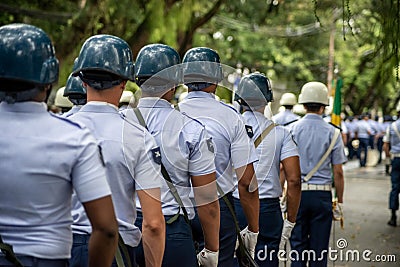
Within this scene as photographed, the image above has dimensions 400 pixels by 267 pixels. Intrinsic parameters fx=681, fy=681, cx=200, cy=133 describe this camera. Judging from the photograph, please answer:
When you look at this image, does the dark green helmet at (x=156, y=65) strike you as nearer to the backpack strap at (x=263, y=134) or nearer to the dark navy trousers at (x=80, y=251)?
the dark navy trousers at (x=80, y=251)

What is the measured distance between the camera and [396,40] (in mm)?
5176

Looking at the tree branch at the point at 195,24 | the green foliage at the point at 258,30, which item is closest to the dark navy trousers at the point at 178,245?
the green foliage at the point at 258,30

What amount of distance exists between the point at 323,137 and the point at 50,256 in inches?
195

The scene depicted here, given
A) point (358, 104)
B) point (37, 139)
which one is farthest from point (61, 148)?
point (358, 104)

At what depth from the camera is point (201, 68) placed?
4.98 meters

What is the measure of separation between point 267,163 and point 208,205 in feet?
5.74

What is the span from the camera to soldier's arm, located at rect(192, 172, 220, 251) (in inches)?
165

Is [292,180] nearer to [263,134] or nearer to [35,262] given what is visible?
[263,134]

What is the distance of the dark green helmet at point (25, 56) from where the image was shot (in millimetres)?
2660

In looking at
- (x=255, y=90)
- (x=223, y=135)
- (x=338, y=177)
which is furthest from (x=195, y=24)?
(x=223, y=135)

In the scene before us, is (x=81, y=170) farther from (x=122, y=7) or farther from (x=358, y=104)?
(x=358, y=104)

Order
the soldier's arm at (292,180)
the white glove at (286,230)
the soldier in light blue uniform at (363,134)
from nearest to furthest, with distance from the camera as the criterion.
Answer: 1. the soldier's arm at (292,180)
2. the white glove at (286,230)
3. the soldier in light blue uniform at (363,134)

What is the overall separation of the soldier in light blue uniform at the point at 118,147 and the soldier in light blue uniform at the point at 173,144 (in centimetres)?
56

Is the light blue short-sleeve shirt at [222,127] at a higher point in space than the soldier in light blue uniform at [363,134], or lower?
higher
